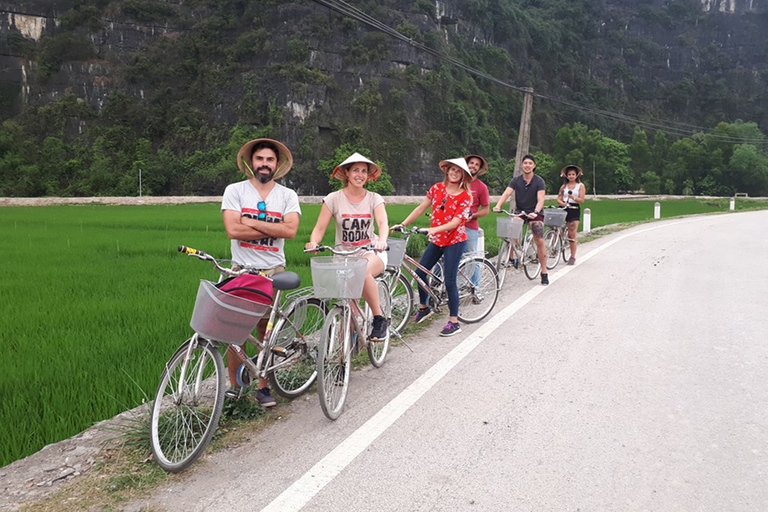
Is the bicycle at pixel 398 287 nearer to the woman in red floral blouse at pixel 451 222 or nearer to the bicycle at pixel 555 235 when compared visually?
the woman in red floral blouse at pixel 451 222

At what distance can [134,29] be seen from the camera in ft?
244

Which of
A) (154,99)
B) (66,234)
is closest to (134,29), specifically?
(154,99)

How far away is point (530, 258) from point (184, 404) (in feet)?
24.0

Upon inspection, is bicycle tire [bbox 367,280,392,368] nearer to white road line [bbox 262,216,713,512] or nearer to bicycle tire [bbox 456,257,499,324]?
white road line [bbox 262,216,713,512]

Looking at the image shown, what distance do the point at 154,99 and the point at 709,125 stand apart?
111 m

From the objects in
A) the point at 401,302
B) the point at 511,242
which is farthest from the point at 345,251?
the point at 511,242

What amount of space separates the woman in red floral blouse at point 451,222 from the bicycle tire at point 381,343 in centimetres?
94

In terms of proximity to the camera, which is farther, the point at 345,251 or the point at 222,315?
the point at 345,251

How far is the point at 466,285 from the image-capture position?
6.70 metres

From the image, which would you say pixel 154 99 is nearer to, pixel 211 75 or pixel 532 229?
pixel 211 75

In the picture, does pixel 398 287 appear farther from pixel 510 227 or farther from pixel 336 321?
pixel 510 227

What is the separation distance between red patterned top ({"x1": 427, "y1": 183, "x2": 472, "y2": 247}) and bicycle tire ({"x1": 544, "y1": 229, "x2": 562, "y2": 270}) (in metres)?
4.48

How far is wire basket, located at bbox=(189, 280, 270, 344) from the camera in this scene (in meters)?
3.00

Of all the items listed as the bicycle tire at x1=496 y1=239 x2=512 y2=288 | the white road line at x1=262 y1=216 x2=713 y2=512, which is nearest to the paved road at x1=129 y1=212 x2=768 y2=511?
the white road line at x1=262 y1=216 x2=713 y2=512
